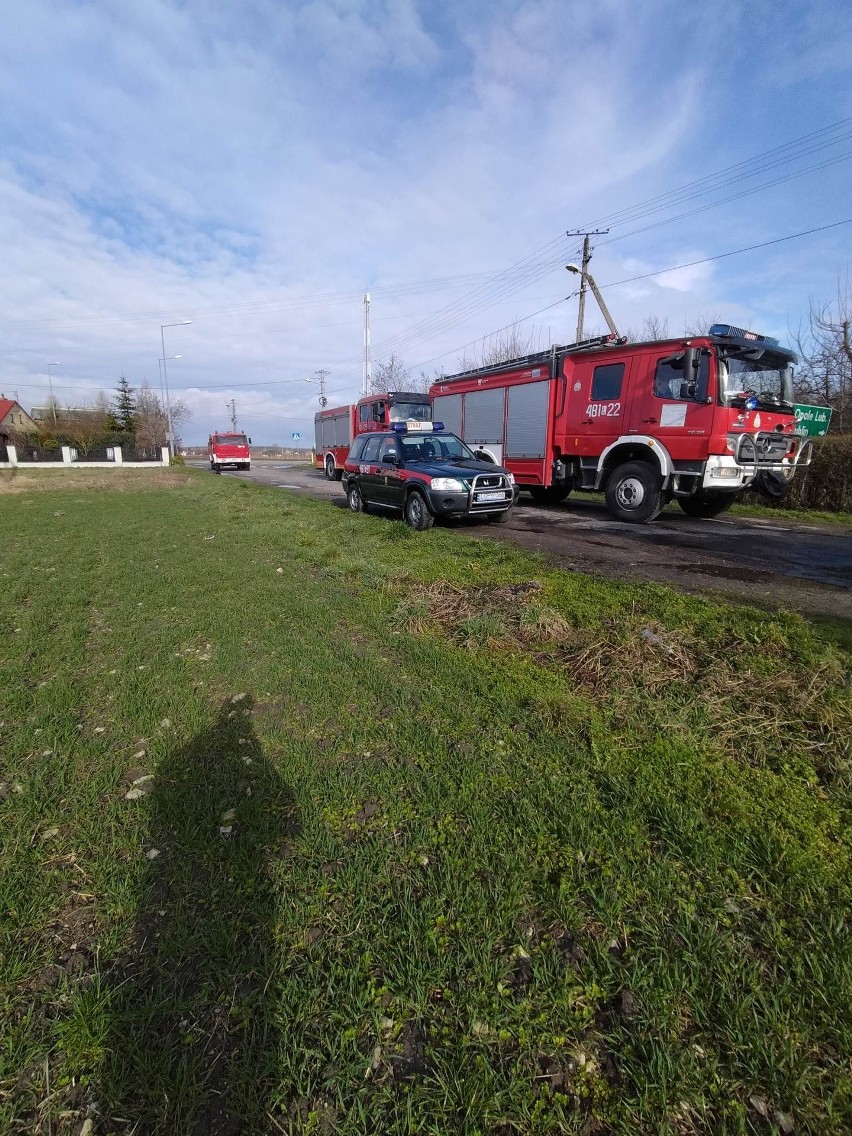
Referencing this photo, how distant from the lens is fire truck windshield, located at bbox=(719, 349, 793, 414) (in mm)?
8734

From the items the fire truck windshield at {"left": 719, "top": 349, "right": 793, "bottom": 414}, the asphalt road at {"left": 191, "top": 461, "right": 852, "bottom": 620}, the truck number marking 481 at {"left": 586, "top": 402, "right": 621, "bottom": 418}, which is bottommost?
the asphalt road at {"left": 191, "top": 461, "right": 852, "bottom": 620}

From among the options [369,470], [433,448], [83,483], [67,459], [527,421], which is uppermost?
[527,421]

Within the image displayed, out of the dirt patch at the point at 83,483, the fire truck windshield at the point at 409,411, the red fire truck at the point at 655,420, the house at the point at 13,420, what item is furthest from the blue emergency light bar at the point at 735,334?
the house at the point at 13,420

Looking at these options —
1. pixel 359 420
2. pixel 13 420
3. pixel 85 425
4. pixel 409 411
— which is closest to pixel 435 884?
pixel 409 411

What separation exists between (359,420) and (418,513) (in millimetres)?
14824

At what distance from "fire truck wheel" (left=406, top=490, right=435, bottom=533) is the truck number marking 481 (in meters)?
4.47

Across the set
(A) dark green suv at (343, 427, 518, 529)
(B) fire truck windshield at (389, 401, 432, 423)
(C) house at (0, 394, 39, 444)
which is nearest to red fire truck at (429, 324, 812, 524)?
(A) dark green suv at (343, 427, 518, 529)

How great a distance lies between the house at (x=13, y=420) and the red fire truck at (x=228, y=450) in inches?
1373

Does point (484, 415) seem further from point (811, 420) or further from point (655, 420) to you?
point (811, 420)

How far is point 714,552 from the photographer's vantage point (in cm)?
701

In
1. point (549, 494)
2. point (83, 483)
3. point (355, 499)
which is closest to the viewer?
point (355, 499)

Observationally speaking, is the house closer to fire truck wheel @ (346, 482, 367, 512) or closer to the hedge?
fire truck wheel @ (346, 482, 367, 512)

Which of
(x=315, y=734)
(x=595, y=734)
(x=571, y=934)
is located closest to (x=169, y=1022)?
(x=571, y=934)

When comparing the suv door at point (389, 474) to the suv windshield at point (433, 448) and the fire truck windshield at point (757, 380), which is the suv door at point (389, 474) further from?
the fire truck windshield at point (757, 380)
